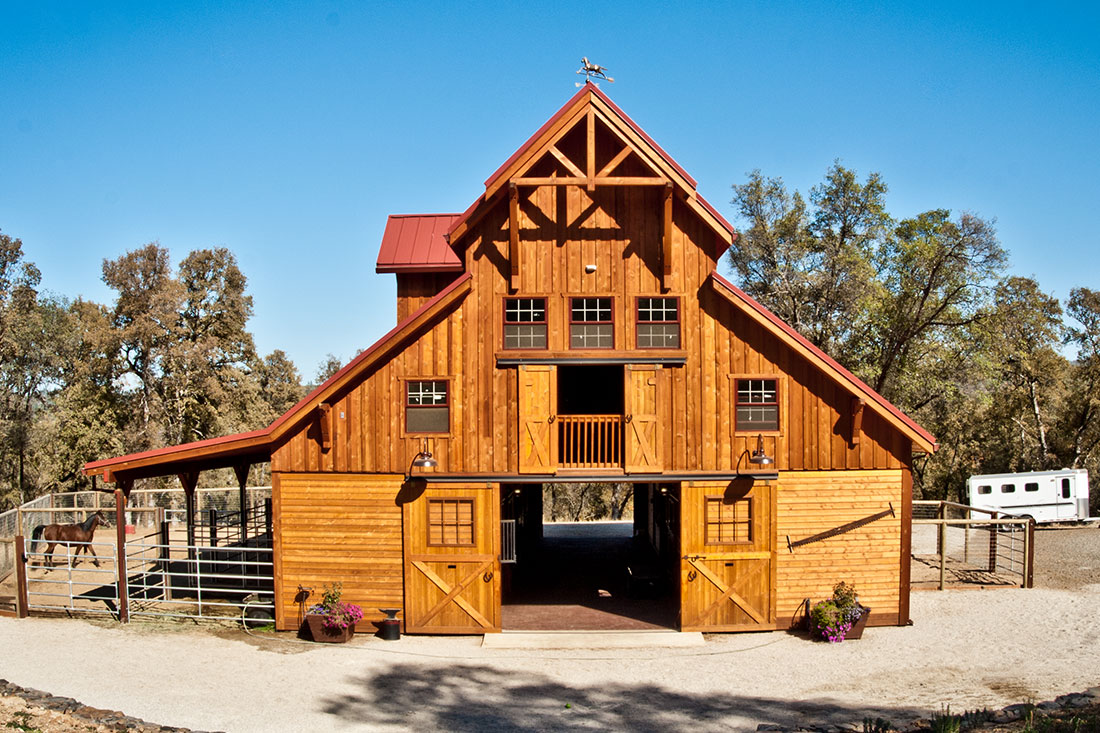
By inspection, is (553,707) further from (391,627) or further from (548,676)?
(391,627)

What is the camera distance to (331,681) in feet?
47.8

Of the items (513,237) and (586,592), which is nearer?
(513,237)

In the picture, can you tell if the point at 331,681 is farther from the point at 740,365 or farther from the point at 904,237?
the point at 904,237

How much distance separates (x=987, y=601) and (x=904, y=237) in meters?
22.8

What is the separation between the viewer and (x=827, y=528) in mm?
17547

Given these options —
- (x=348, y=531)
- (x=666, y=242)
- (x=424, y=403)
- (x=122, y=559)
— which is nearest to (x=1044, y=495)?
(x=666, y=242)

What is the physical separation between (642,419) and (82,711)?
1080cm

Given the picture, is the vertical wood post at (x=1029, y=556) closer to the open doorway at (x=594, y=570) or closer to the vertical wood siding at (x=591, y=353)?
the vertical wood siding at (x=591, y=353)

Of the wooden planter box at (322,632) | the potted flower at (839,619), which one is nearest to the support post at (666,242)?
the potted flower at (839,619)

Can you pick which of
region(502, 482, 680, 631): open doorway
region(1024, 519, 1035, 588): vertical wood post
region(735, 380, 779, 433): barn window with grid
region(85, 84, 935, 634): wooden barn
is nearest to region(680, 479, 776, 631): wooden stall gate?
region(85, 84, 935, 634): wooden barn

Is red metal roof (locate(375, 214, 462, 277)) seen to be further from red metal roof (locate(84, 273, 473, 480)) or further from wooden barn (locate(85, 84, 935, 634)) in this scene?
red metal roof (locate(84, 273, 473, 480))

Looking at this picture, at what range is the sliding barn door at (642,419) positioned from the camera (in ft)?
56.9

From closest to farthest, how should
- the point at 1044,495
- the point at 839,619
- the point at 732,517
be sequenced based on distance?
the point at 839,619
the point at 732,517
the point at 1044,495

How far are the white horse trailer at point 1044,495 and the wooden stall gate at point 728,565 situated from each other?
19.8m
